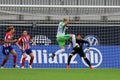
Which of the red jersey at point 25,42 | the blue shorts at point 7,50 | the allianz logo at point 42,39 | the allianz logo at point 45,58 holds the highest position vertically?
the red jersey at point 25,42

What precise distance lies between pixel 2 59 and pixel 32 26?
13.3 feet

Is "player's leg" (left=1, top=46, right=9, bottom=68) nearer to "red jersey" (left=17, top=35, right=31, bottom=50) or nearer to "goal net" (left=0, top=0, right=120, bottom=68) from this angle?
"red jersey" (left=17, top=35, right=31, bottom=50)

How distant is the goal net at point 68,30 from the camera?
21.5 metres

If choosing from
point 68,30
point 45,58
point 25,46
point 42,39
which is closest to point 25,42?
point 25,46

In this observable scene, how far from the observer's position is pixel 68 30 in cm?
2542

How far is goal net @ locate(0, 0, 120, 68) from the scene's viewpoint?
70.7ft

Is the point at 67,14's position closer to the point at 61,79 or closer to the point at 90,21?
the point at 90,21

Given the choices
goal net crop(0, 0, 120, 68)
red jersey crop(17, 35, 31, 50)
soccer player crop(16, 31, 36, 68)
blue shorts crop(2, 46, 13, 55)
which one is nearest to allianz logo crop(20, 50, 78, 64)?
goal net crop(0, 0, 120, 68)

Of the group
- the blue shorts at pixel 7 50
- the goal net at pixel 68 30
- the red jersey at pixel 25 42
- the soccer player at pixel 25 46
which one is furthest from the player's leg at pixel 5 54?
the goal net at pixel 68 30

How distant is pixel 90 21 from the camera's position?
2580 cm

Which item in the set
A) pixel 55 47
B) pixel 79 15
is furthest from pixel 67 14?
pixel 55 47

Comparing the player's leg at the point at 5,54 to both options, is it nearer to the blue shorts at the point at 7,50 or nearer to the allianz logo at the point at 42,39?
the blue shorts at the point at 7,50

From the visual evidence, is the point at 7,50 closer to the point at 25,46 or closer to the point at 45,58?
the point at 25,46

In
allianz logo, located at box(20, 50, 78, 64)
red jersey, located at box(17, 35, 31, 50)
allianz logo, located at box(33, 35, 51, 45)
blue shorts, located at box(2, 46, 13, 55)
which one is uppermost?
red jersey, located at box(17, 35, 31, 50)
